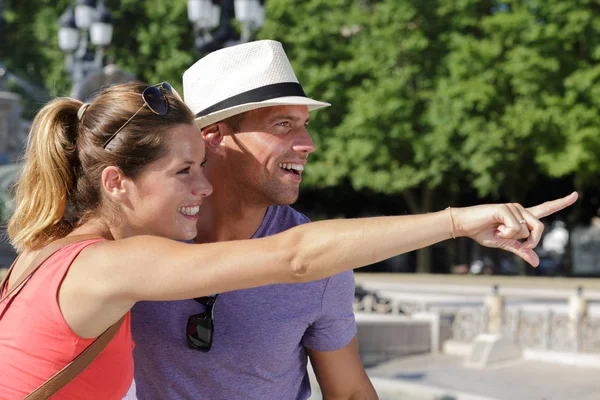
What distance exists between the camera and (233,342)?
271 centimetres

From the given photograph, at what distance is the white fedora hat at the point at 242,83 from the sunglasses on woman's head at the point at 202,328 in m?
0.61

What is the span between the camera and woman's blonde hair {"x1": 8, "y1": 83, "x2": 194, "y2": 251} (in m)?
2.31

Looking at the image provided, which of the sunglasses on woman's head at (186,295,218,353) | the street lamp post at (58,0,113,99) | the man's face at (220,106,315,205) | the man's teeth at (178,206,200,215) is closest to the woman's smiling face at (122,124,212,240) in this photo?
the man's teeth at (178,206,200,215)

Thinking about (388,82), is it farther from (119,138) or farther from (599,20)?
(119,138)

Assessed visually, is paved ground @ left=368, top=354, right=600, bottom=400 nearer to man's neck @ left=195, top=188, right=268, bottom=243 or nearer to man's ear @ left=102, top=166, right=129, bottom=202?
man's neck @ left=195, top=188, right=268, bottom=243

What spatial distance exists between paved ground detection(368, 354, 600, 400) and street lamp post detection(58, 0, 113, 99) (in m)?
6.51

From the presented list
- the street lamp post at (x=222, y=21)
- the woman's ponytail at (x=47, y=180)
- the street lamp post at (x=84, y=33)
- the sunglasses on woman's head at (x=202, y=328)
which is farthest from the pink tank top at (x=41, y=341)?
the street lamp post at (x=84, y=33)

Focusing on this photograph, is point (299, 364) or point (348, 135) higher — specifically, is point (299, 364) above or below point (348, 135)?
above

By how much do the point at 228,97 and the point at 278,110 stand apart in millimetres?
162

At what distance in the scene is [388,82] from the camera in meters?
28.9

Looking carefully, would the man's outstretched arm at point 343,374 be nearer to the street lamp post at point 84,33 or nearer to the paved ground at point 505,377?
the paved ground at point 505,377

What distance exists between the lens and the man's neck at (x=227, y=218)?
2.96 metres

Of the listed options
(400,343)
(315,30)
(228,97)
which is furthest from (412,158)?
(228,97)

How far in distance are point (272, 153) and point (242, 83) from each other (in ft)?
0.78
